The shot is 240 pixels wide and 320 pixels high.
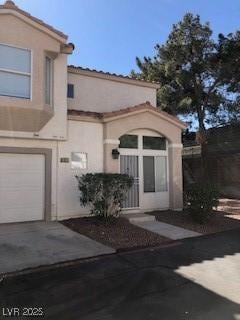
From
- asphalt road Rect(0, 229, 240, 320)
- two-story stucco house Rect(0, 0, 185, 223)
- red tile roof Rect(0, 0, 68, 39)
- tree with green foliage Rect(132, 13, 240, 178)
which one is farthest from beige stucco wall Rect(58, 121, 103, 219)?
tree with green foliage Rect(132, 13, 240, 178)

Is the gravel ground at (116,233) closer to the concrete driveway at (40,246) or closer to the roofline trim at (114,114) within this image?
the concrete driveway at (40,246)

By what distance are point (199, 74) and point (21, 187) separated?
15.9 metres

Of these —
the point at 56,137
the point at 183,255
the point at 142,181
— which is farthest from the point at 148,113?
the point at 183,255

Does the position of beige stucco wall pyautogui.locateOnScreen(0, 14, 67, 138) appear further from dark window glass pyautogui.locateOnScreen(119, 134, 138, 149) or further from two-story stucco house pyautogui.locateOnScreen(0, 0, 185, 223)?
dark window glass pyautogui.locateOnScreen(119, 134, 138, 149)

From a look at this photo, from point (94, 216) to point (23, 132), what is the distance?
3661 millimetres

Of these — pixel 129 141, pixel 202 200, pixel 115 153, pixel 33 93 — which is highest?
pixel 33 93

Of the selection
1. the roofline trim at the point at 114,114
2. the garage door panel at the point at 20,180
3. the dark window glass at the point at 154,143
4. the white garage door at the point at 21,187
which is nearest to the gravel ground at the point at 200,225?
the dark window glass at the point at 154,143

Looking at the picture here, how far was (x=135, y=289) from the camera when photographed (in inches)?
257

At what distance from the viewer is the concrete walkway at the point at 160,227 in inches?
448

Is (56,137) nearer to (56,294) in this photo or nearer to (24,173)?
(24,173)

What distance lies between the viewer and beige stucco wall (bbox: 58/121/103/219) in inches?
499

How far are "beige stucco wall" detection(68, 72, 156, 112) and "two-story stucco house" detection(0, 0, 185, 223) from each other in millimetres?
40

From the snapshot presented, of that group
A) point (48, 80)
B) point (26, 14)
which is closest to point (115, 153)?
point (48, 80)

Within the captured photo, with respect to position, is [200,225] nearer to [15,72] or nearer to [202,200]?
[202,200]
